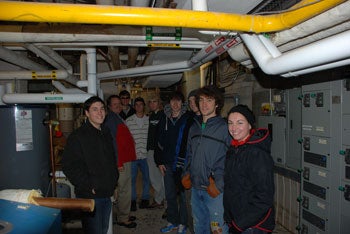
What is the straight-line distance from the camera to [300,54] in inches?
48.3

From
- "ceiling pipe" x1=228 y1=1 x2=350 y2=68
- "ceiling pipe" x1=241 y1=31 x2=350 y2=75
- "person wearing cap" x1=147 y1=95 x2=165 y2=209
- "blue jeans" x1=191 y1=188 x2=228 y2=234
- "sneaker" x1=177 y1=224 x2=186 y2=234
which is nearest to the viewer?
"ceiling pipe" x1=241 y1=31 x2=350 y2=75

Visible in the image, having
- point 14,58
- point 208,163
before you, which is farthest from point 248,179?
point 14,58

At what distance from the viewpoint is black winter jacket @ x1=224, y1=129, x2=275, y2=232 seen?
159 centimetres

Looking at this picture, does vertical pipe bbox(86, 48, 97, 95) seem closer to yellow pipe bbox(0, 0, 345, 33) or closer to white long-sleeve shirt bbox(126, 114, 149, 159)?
white long-sleeve shirt bbox(126, 114, 149, 159)

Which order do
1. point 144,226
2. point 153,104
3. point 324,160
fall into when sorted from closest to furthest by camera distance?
point 324,160, point 144,226, point 153,104

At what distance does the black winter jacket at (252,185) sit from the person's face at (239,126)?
5 cm

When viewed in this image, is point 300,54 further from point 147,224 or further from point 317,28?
point 147,224

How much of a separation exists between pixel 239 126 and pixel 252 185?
1.34 feet

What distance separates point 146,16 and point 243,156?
109 centimetres

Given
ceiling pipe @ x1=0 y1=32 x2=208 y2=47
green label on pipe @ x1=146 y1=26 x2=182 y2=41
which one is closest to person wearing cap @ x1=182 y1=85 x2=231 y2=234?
green label on pipe @ x1=146 y1=26 x2=182 y2=41

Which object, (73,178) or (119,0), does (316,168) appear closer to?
(73,178)

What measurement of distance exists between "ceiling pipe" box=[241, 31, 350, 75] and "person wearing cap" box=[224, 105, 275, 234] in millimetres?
457

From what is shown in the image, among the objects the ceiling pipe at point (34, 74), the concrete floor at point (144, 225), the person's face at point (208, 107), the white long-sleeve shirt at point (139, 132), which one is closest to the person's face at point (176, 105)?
the person's face at point (208, 107)

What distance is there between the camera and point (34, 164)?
2.69 metres
